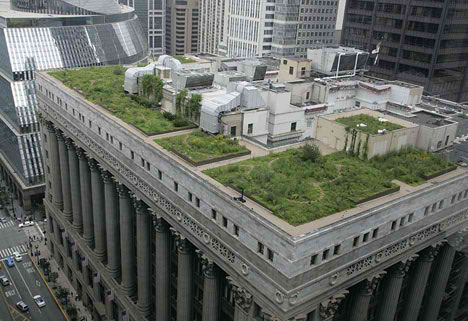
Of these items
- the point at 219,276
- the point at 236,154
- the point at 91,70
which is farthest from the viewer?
the point at 91,70

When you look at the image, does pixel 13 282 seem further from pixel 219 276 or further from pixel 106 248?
pixel 219 276

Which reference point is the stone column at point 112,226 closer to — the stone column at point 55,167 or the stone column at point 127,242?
the stone column at point 127,242

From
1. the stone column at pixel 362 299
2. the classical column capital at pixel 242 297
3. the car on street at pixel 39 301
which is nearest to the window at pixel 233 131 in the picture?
the classical column capital at pixel 242 297

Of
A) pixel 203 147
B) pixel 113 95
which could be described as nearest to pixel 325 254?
pixel 203 147

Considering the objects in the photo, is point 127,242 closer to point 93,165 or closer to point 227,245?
point 93,165

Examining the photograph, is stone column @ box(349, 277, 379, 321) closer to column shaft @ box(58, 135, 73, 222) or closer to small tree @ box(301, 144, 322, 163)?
small tree @ box(301, 144, 322, 163)

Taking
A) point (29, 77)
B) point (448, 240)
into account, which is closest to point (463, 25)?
point (448, 240)
